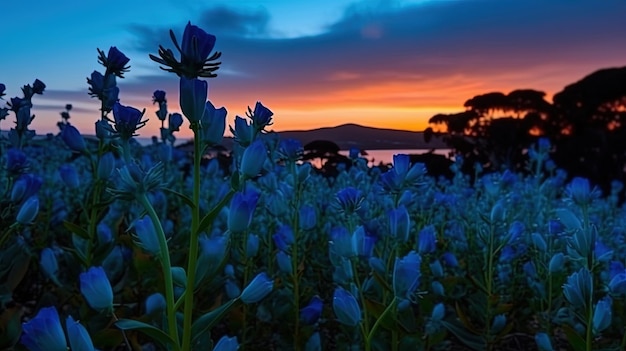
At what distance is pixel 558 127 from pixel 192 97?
16805 mm

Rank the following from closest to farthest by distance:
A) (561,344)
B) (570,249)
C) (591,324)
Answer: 1. (591,324)
2. (570,249)
3. (561,344)

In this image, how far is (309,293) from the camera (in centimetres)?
266

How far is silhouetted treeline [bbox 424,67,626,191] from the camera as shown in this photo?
15.0 metres

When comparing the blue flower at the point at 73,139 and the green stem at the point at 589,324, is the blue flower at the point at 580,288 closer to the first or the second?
the green stem at the point at 589,324

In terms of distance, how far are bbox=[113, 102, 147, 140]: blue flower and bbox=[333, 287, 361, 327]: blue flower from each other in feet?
2.14

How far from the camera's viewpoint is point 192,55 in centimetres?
95

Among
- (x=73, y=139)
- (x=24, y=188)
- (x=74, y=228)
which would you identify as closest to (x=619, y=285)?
(x=74, y=228)

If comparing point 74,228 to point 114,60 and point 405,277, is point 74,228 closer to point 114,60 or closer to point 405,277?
point 114,60

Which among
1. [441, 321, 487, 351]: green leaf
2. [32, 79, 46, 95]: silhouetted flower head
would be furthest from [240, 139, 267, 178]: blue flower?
[32, 79, 46, 95]: silhouetted flower head

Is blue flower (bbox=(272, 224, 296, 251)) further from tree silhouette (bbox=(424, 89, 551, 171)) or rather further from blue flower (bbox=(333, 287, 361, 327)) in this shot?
tree silhouette (bbox=(424, 89, 551, 171))

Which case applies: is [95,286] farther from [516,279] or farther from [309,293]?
[516,279]

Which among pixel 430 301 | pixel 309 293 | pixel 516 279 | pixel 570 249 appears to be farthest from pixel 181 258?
pixel 516 279

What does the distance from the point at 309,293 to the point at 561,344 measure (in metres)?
1.26

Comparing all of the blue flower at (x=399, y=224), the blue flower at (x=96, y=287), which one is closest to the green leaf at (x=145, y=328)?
the blue flower at (x=96, y=287)
